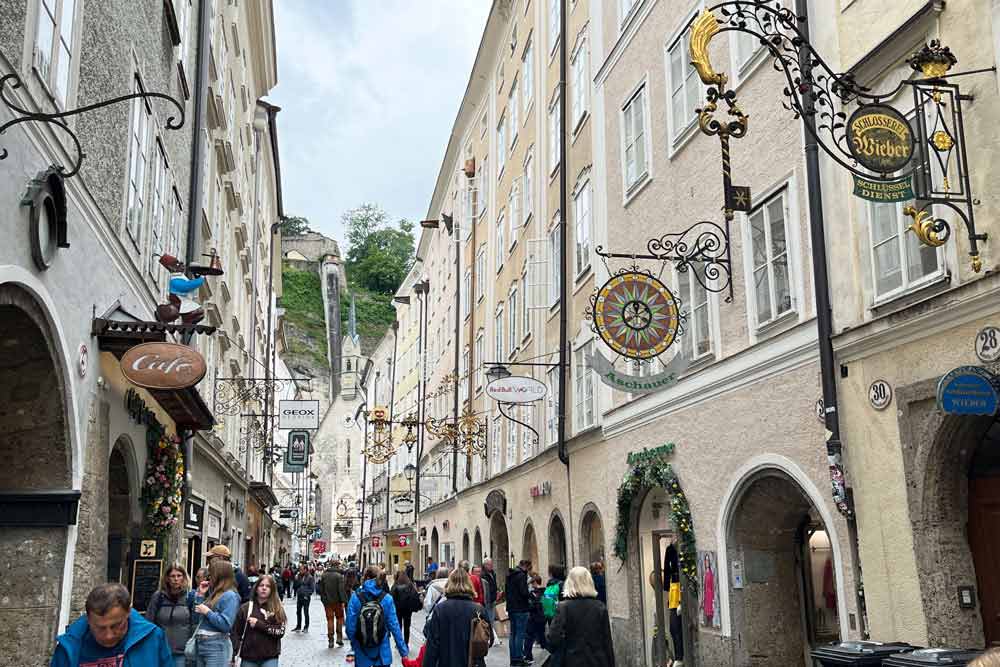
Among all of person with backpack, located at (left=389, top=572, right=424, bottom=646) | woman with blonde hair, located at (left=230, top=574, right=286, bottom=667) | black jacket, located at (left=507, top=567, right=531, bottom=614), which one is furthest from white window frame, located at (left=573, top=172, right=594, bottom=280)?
woman with blonde hair, located at (left=230, top=574, right=286, bottom=667)

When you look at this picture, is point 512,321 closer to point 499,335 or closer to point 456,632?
point 499,335

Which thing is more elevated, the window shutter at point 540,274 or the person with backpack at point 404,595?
the window shutter at point 540,274

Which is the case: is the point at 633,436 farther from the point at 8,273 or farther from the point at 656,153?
the point at 8,273

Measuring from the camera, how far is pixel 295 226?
148 m

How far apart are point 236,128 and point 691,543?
19248mm

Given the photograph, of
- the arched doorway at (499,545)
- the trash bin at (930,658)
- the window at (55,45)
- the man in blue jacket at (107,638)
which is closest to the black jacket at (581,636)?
the trash bin at (930,658)

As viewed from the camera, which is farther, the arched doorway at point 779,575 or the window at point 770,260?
the arched doorway at point 779,575

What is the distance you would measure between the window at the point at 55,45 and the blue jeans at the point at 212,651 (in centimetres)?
498

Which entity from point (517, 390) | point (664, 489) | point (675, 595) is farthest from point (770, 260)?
point (517, 390)

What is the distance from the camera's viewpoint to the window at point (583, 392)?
1884cm

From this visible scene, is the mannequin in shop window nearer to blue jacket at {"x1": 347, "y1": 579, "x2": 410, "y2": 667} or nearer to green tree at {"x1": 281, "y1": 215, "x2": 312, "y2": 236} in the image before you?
blue jacket at {"x1": 347, "y1": 579, "x2": 410, "y2": 667}

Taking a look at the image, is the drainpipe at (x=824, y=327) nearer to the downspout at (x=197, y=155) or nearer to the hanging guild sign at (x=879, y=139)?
the hanging guild sign at (x=879, y=139)

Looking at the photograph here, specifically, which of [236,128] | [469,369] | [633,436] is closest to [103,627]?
[633,436]

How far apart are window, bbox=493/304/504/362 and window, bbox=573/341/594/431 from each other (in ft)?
27.7
